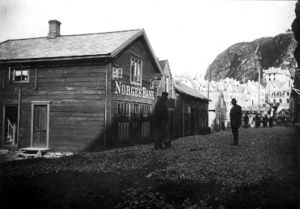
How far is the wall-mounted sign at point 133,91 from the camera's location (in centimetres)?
1735

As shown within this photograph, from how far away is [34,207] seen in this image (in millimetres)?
7047

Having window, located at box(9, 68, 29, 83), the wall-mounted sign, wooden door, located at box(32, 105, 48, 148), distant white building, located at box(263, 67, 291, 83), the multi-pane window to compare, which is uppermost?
distant white building, located at box(263, 67, 291, 83)

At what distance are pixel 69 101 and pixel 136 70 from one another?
199 inches

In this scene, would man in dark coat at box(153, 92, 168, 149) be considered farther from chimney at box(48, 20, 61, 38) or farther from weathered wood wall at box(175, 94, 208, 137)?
weathered wood wall at box(175, 94, 208, 137)

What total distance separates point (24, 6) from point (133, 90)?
983 centimetres

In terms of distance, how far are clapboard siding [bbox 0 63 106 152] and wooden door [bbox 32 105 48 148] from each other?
14.2 inches

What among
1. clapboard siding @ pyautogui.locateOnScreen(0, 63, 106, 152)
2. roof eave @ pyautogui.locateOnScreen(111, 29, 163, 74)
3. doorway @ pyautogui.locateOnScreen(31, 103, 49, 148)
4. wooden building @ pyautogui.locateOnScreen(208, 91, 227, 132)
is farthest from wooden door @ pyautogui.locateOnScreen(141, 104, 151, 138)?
wooden building @ pyautogui.locateOnScreen(208, 91, 227, 132)

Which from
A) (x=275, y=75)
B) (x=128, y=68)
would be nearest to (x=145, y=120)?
(x=128, y=68)

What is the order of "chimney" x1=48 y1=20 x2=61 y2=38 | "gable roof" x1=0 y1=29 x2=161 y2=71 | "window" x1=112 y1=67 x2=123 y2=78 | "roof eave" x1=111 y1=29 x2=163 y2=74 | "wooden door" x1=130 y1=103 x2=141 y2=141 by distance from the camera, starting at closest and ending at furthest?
"roof eave" x1=111 y1=29 x2=163 y2=74 → "gable roof" x1=0 y1=29 x2=161 y2=71 → "window" x1=112 y1=67 x2=123 y2=78 → "wooden door" x1=130 y1=103 x2=141 y2=141 → "chimney" x1=48 y1=20 x2=61 y2=38

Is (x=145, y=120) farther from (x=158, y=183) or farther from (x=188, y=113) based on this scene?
(x=158, y=183)

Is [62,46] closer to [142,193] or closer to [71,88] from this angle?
[71,88]

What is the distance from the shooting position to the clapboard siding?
16.5 metres

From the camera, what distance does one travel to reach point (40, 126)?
57.2 ft

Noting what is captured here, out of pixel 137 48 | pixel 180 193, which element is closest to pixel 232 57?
pixel 137 48
